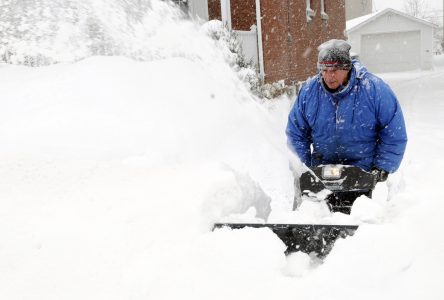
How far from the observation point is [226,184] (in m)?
2.76

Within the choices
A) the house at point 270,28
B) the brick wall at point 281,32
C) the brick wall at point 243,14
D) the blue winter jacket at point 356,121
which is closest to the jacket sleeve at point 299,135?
the blue winter jacket at point 356,121

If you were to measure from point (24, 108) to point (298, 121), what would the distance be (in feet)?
6.08

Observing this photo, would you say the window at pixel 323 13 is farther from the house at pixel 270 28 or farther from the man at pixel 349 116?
the man at pixel 349 116

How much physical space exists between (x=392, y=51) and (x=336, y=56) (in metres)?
30.8

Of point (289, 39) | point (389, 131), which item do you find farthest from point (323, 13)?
point (389, 131)

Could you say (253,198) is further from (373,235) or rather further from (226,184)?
(373,235)

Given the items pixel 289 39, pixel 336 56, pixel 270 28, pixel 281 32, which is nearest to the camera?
pixel 336 56

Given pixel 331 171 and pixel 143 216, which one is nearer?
pixel 143 216

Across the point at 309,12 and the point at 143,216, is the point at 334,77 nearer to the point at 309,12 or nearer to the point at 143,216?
the point at 143,216

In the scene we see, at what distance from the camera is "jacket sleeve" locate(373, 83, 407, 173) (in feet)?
10.2

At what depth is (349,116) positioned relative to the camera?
3.16 meters

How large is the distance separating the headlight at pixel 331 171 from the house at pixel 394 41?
3029 centimetres

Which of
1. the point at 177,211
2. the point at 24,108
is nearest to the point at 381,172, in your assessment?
the point at 177,211

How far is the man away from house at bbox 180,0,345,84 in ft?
22.7
